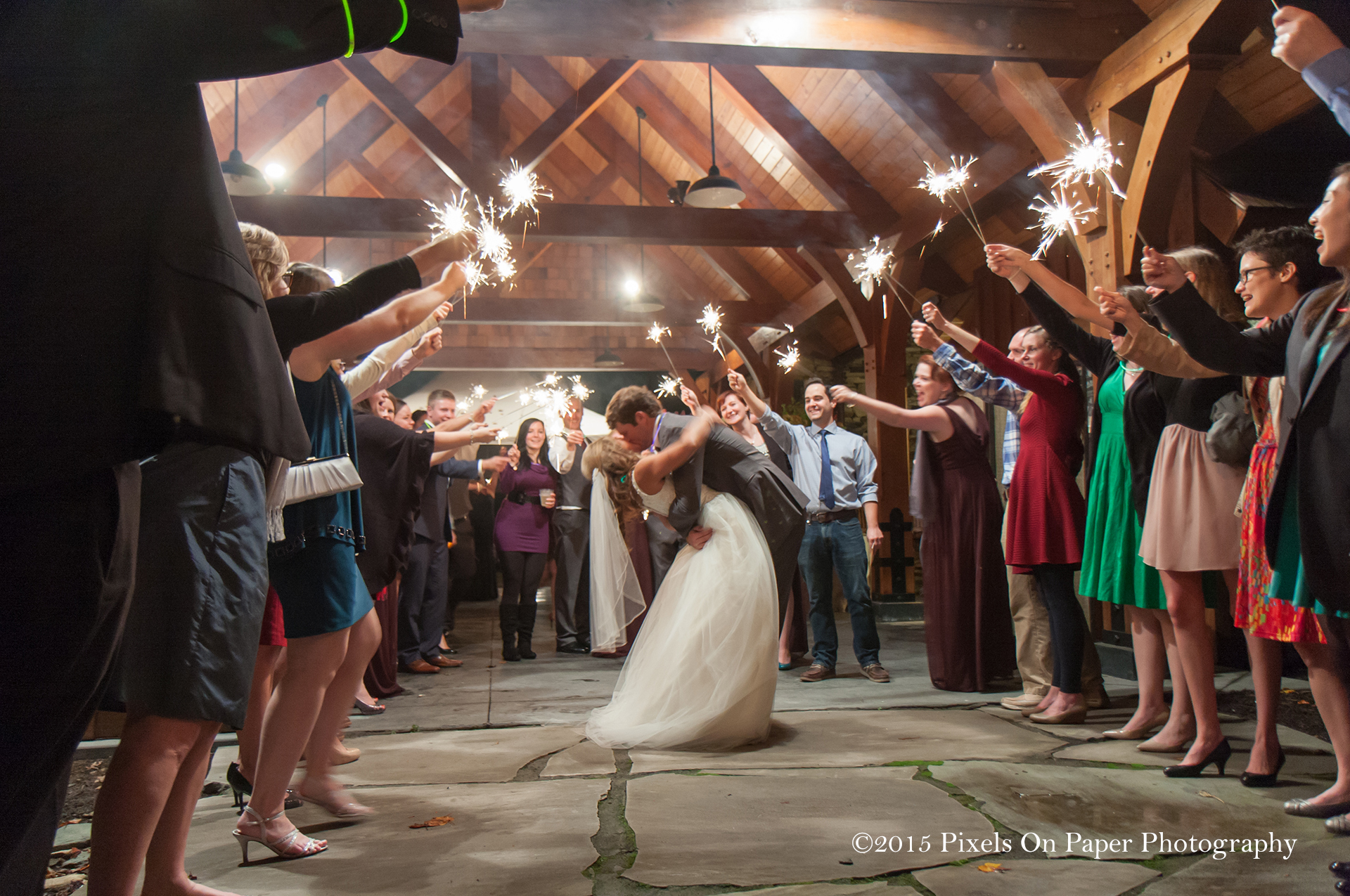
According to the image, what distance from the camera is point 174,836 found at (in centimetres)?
158

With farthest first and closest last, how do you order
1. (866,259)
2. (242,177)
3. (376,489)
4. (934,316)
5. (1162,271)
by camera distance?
1. (866,259)
2. (242,177)
3. (376,489)
4. (934,316)
5. (1162,271)

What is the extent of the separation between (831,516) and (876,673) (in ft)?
2.86

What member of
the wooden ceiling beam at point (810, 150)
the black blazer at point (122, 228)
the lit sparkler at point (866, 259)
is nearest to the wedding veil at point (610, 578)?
the black blazer at point (122, 228)

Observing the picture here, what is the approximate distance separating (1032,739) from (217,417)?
2.89 metres

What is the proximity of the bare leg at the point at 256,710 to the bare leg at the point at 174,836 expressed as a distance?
666mm

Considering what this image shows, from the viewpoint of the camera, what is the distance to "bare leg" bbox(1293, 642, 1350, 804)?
205 cm

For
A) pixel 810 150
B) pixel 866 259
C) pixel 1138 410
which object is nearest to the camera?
pixel 1138 410

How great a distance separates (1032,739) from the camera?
2941 mm

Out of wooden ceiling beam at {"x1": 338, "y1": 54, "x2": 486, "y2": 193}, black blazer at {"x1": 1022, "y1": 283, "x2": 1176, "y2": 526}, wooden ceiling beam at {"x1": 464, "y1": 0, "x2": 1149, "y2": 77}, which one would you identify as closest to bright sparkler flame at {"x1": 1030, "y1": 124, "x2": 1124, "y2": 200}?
wooden ceiling beam at {"x1": 464, "y1": 0, "x2": 1149, "y2": 77}

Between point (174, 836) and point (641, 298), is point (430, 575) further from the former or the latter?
point (641, 298)

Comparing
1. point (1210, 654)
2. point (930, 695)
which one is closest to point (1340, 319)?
point (1210, 654)

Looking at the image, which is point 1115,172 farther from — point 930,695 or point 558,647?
point 558,647

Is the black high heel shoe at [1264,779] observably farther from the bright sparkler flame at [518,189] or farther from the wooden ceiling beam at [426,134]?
the wooden ceiling beam at [426,134]

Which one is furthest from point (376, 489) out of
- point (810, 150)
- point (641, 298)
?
point (641, 298)
